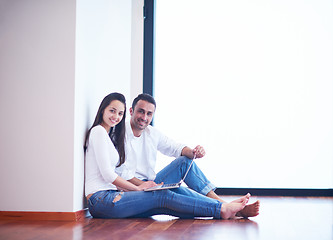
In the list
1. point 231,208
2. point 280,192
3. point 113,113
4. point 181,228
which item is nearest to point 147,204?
point 181,228

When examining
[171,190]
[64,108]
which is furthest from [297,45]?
[64,108]

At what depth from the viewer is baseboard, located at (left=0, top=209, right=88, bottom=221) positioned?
2475mm

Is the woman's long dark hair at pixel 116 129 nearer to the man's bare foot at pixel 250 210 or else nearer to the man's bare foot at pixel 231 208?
the man's bare foot at pixel 231 208

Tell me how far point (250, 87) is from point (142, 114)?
1771 mm

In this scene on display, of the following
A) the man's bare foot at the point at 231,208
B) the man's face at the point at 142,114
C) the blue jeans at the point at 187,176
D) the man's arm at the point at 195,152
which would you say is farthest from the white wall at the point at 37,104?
the man's bare foot at the point at 231,208

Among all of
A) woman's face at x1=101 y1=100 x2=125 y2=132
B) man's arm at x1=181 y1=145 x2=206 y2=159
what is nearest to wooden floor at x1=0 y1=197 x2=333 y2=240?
man's arm at x1=181 y1=145 x2=206 y2=159

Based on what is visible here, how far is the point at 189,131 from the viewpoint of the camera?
13.9 ft

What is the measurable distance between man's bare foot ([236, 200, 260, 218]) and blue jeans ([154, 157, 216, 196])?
0.29 metres

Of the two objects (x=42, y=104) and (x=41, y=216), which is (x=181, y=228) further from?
(x=42, y=104)

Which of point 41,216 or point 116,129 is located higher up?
point 116,129

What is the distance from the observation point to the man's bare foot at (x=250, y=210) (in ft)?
8.20

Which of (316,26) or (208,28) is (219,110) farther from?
(316,26)

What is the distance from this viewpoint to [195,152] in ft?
9.12

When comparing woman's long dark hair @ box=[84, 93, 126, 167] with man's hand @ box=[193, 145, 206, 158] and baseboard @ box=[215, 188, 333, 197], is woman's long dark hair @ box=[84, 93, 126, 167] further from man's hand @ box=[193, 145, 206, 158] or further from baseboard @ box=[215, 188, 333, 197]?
baseboard @ box=[215, 188, 333, 197]
